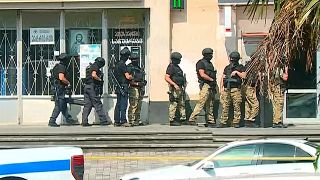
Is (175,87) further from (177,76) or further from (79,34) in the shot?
(79,34)

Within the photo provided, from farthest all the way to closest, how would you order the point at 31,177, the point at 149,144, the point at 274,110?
1. the point at 274,110
2. the point at 149,144
3. the point at 31,177

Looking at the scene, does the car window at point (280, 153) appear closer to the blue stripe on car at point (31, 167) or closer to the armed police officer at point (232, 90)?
the blue stripe on car at point (31, 167)

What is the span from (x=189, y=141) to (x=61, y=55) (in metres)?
4.32

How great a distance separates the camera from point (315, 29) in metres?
3.23

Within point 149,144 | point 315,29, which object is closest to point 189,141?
point 149,144

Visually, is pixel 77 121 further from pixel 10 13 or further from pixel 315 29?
pixel 315 29

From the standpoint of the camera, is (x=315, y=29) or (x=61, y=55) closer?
(x=315, y=29)

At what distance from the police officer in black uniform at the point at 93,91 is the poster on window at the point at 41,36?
68.7 inches

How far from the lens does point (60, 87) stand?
1562 centimetres

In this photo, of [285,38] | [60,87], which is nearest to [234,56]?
[60,87]

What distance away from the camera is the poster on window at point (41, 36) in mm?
16391

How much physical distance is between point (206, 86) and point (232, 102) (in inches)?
31.2

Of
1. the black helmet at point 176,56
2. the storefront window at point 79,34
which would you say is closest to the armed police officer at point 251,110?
the black helmet at point 176,56

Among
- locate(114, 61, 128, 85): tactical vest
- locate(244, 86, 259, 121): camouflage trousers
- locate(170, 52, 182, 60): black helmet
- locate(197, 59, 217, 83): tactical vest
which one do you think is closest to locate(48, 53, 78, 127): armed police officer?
locate(114, 61, 128, 85): tactical vest
